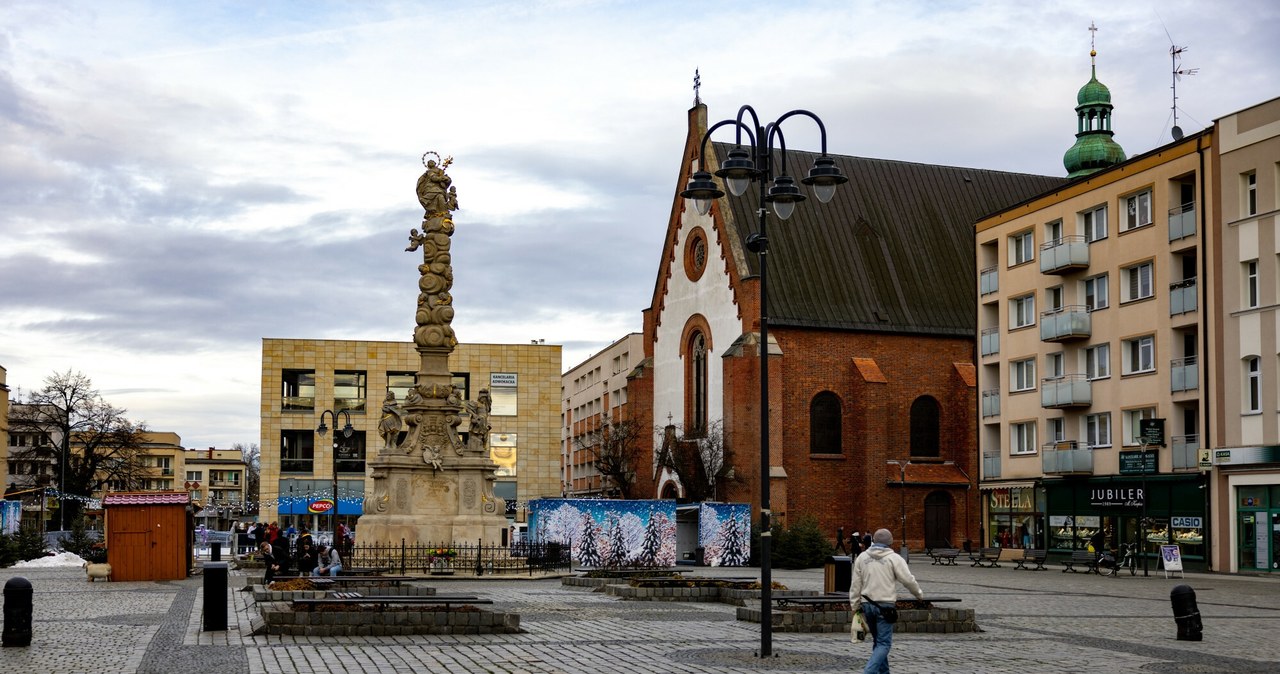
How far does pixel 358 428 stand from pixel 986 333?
156 ft

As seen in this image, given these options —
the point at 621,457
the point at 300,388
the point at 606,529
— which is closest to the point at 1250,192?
the point at 606,529

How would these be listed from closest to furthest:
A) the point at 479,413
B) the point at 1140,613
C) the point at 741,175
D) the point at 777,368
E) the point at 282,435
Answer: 1. the point at 741,175
2. the point at 1140,613
3. the point at 479,413
4. the point at 777,368
5. the point at 282,435

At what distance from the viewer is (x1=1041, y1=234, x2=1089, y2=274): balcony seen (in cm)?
5044

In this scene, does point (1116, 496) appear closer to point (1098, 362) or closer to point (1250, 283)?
point (1098, 362)

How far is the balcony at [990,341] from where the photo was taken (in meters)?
57.1

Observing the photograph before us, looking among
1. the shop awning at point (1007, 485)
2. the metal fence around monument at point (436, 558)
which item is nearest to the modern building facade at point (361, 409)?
the shop awning at point (1007, 485)

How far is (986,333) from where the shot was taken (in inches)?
2280

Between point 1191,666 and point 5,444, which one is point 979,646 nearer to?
point 1191,666

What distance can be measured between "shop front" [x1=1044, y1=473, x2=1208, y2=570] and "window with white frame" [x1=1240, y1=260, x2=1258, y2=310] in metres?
5.56

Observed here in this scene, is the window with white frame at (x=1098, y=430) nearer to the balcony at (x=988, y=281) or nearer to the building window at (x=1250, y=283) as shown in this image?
the balcony at (x=988, y=281)

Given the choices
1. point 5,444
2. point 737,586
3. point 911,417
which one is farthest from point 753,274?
point 5,444

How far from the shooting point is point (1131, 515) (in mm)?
47562

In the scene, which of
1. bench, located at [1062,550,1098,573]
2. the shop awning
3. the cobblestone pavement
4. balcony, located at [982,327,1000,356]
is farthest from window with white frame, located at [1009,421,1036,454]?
the cobblestone pavement

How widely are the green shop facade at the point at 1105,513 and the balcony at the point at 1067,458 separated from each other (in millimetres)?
472
